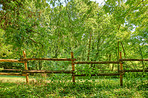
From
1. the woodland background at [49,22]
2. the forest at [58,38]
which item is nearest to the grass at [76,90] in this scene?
the forest at [58,38]

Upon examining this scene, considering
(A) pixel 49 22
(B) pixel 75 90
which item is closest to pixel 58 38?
(A) pixel 49 22

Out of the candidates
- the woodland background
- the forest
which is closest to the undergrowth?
the forest

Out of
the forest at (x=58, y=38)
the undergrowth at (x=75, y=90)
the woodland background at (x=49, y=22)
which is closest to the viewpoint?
the undergrowth at (x=75, y=90)

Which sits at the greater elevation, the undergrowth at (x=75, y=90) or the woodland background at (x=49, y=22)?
the woodland background at (x=49, y=22)

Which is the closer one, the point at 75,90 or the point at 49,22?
Result: the point at 75,90

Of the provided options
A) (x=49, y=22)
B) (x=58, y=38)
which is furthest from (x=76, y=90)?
(x=49, y=22)

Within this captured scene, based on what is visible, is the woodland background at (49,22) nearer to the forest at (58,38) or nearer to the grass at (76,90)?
the forest at (58,38)

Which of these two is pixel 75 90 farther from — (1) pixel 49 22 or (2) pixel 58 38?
(1) pixel 49 22

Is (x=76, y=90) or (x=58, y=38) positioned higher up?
(x=58, y=38)

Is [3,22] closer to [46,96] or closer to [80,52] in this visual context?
[46,96]

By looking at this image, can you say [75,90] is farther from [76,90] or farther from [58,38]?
[58,38]

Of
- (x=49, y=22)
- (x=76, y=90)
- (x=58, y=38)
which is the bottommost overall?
(x=76, y=90)

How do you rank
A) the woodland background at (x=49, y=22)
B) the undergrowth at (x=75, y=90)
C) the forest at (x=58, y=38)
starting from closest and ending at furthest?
the undergrowth at (x=75, y=90)
the forest at (x=58, y=38)
the woodland background at (x=49, y=22)

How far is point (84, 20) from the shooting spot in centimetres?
1035
